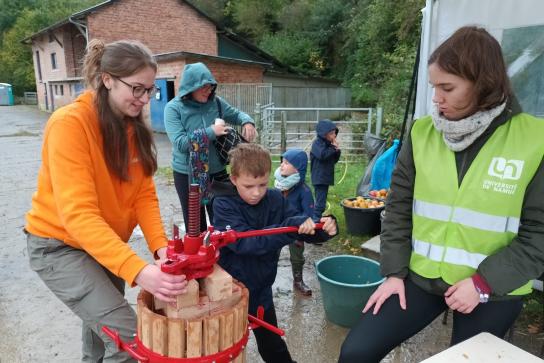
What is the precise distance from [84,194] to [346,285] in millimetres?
1957

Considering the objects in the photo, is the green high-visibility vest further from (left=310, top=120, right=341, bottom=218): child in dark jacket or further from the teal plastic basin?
(left=310, top=120, right=341, bottom=218): child in dark jacket

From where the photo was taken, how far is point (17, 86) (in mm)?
43781

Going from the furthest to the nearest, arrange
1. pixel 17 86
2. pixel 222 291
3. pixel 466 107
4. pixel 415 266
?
pixel 17 86, pixel 415 266, pixel 466 107, pixel 222 291

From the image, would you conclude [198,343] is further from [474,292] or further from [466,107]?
[466,107]

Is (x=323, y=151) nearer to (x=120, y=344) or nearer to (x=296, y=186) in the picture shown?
(x=296, y=186)

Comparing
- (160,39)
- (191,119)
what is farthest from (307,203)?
(160,39)

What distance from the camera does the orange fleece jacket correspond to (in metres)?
1.70

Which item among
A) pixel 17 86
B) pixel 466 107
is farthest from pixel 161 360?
pixel 17 86

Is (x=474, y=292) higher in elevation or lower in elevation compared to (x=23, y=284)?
higher

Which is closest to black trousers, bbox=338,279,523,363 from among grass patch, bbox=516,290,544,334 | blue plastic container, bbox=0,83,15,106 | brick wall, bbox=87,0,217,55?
grass patch, bbox=516,290,544,334

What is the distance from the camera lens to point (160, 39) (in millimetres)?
22984

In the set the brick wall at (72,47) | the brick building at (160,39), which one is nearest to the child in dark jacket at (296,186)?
the brick building at (160,39)

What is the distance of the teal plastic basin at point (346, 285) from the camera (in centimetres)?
304

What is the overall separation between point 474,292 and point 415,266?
0.28 metres
